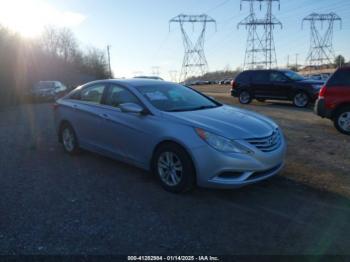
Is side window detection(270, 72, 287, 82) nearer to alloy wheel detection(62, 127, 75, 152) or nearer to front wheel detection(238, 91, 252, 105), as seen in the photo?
front wheel detection(238, 91, 252, 105)

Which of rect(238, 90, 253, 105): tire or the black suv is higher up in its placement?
the black suv

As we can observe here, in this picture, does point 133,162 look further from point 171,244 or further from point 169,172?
point 171,244

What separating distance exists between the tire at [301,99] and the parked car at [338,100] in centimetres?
674

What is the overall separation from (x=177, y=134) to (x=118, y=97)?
1.67 meters

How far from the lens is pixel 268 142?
5.01m

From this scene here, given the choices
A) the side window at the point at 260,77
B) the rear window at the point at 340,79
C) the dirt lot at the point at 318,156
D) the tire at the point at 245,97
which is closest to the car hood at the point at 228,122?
the dirt lot at the point at 318,156

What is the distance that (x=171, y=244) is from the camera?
148 inches

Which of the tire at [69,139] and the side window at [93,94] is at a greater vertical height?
the side window at [93,94]

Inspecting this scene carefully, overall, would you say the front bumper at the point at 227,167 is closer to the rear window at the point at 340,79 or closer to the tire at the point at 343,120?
the tire at the point at 343,120

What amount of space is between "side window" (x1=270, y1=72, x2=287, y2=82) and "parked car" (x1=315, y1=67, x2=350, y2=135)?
759cm

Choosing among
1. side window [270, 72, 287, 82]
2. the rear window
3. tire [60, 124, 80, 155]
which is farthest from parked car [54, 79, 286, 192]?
side window [270, 72, 287, 82]

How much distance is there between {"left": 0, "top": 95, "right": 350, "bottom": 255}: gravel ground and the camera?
3.74 meters

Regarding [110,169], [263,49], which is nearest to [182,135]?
[110,169]

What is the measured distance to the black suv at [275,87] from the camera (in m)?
16.1
